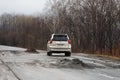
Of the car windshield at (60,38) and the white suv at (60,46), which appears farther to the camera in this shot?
the car windshield at (60,38)

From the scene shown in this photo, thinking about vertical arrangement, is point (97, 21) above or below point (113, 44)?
above

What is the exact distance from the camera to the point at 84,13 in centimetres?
5088

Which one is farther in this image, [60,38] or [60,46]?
[60,38]

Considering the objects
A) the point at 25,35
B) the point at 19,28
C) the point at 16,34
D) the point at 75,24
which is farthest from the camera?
the point at 19,28

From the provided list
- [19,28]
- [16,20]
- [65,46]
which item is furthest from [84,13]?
[16,20]

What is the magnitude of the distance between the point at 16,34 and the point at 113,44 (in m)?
Answer: 111

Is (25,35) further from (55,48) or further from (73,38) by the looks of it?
(55,48)

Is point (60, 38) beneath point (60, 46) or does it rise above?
above

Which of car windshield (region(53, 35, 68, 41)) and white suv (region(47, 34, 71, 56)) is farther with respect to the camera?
car windshield (region(53, 35, 68, 41))

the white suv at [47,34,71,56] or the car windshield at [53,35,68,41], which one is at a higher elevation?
the car windshield at [53,35,68,41]

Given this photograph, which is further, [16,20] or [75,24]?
[16,20]

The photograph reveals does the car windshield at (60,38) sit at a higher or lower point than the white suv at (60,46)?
higher

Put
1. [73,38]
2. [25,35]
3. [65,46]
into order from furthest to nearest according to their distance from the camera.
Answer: [25,35] < [73,38] < [65,46]

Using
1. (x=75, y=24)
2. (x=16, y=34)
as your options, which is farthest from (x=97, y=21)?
(x=16, y=34)
